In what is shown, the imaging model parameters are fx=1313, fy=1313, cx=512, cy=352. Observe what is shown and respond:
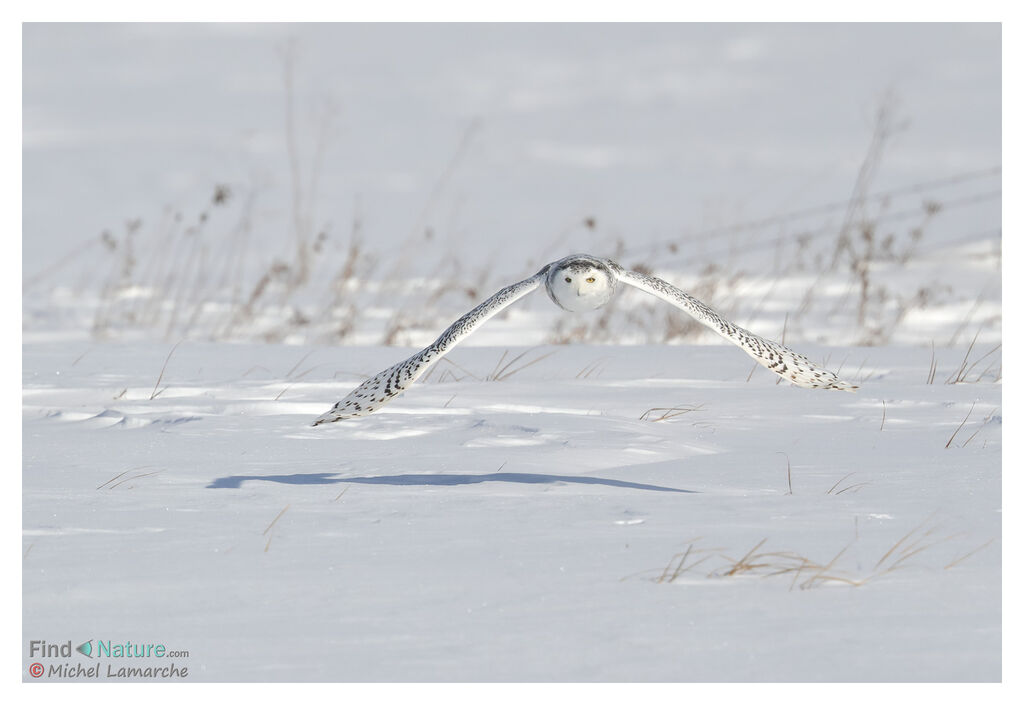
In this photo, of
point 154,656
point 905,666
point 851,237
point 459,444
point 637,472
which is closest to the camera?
point 905,666

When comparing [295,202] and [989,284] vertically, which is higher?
[295,202]

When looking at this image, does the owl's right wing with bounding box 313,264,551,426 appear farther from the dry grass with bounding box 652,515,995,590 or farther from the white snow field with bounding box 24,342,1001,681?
the dry grass with bounding box 652,515,995,590

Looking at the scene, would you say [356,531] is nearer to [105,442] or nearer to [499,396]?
[105,442]

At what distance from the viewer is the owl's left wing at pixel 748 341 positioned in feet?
12.6

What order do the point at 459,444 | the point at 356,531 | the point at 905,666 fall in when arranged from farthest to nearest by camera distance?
the point at 459,444
the point at 356,531
the point at 905,666

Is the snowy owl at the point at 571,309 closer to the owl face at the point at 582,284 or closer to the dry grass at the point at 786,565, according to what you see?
the owl face at the point at 582,284

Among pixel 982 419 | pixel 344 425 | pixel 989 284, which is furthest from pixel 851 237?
pixel 344 425

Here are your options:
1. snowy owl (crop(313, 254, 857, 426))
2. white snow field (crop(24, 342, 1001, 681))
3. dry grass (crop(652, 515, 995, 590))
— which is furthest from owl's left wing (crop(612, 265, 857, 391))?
dry grass (crop(652, 515, 995, 590))

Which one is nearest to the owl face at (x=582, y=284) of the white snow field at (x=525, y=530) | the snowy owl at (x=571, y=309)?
the snowy owl at (x=571, y=309)

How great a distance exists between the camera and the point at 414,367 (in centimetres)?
370

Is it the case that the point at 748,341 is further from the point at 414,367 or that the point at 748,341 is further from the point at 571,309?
the point at 414,367

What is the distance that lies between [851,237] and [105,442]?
6.82 meters

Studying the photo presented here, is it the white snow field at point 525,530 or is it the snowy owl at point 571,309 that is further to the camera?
the snowy owl at point 571,309

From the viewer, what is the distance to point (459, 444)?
4.20 m
